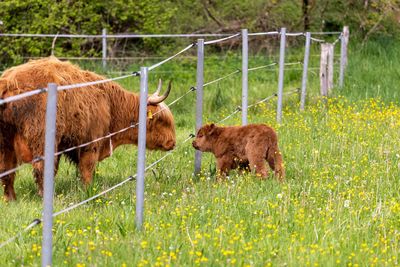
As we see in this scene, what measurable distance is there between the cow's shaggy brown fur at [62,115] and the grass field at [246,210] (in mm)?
341

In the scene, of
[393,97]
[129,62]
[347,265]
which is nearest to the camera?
[347,265]

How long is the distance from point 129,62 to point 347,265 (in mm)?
14403

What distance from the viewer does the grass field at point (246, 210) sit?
5.87m

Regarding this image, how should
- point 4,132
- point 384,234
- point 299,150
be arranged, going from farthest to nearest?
point 299,150 < point 4,132 < point 384,234

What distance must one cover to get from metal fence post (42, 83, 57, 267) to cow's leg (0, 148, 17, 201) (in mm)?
2940

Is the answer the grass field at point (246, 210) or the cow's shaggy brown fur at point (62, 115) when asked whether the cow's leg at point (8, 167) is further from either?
the grass field at point (246, 210)

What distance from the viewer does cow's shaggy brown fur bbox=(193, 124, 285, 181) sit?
8.87 m

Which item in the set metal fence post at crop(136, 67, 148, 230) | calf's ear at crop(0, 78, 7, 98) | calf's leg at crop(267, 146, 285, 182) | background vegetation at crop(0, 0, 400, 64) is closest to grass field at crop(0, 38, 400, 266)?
metal fence post at crop(136, 67, 148, 230)

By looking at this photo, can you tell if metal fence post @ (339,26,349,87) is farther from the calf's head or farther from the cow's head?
the calf's head

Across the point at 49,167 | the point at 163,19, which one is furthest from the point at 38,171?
the point at 163,19

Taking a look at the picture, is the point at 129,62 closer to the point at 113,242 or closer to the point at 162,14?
the point at 162,14

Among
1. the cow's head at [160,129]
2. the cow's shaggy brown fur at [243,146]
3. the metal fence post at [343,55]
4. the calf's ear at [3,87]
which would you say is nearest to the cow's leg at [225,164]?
the cow's shaggy brown fur at [243,146]

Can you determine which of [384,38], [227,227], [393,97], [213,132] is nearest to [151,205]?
[227,227]

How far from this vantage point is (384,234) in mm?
6523
